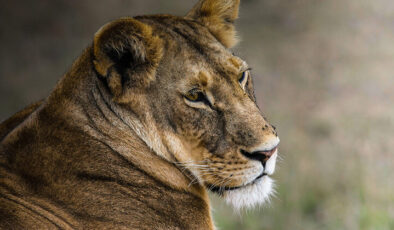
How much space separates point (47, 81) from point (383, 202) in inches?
193

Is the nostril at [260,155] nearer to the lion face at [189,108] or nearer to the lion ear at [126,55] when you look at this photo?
the lion face at [189,108]

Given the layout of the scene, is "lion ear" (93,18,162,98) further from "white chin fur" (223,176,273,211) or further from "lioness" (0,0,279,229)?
"white chin fur" (223,176,273,211)

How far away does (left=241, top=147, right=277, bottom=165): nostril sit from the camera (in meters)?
3.54

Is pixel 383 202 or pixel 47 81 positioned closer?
pixel 383 202

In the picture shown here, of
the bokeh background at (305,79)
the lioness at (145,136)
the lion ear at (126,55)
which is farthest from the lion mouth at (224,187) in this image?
the bokeh background at (305,79)

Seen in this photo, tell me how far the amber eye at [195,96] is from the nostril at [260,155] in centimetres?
36

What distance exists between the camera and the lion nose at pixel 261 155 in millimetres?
3539

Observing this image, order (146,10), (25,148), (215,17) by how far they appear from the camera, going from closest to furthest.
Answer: (25,148) < (215,17) < (146,10)

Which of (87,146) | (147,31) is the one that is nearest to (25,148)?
(87,146)

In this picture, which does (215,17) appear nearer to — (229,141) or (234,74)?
(234,74)

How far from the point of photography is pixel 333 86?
9.47 meters

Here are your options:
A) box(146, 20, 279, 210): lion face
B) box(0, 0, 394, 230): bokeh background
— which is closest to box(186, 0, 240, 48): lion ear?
box(146, 20, 279, 210): lion face

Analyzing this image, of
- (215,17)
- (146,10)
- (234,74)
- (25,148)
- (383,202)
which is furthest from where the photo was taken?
(146,10)

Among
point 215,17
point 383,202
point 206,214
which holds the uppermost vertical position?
point 215,17
